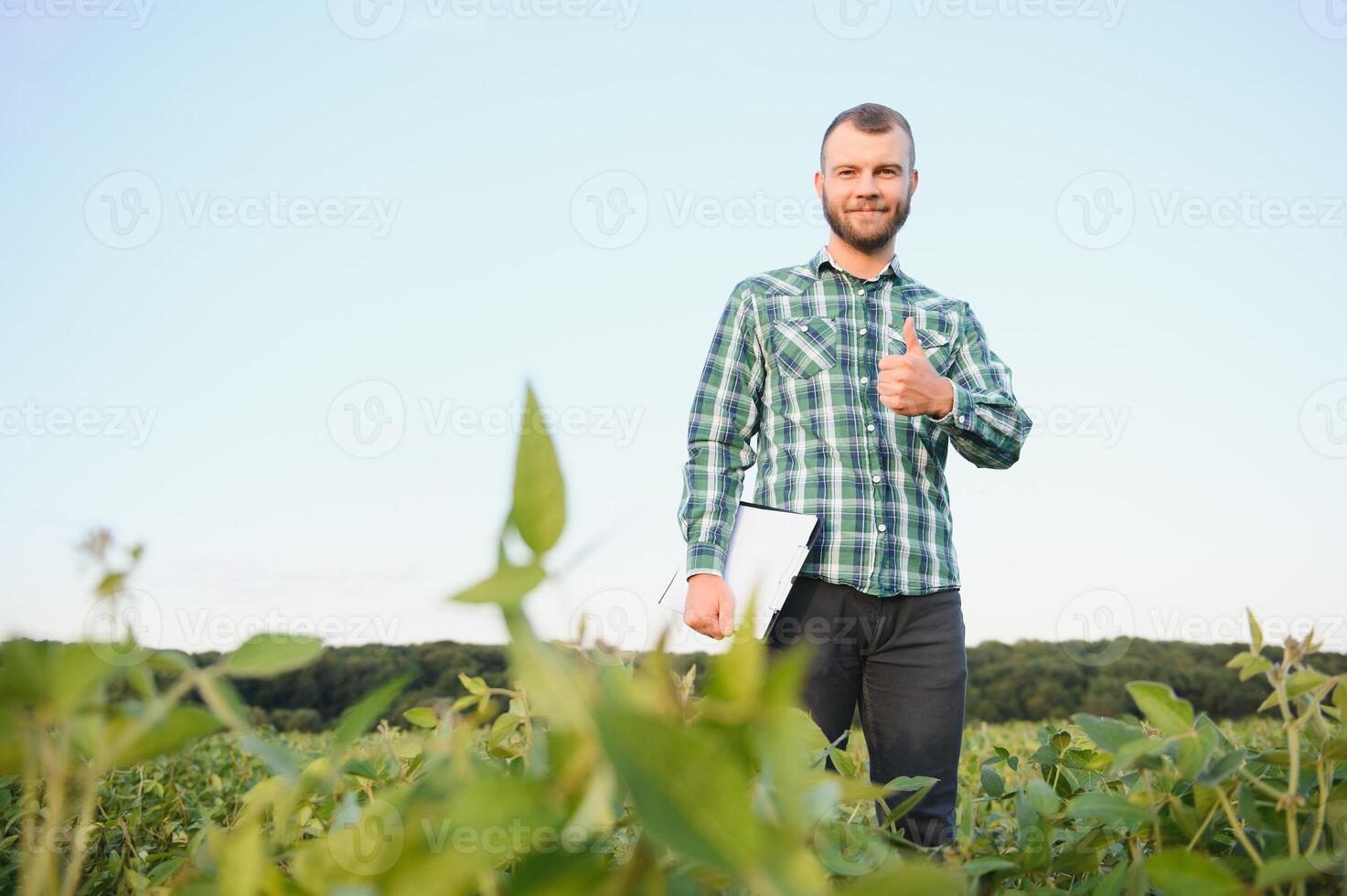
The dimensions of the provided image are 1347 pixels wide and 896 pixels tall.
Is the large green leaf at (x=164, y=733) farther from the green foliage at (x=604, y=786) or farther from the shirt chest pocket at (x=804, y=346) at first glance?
the shirt chest pocket at (x=804, y=346)

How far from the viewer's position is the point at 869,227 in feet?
9.96

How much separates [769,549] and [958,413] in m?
0.60

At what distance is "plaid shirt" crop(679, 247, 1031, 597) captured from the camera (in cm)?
271

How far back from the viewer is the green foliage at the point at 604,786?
0.30m

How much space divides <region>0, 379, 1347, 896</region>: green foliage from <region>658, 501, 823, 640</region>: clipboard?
1850 mm

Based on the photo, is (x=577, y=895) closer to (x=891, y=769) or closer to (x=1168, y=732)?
(x=1168, y=732)

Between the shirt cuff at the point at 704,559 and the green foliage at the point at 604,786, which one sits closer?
the green foliage at the point at 604,786

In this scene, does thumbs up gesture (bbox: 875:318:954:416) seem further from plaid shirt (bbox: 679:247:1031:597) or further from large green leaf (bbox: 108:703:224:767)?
large green leaf (bbox: 108:703:224:767)

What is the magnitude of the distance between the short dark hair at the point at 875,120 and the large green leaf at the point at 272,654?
289 centimetres

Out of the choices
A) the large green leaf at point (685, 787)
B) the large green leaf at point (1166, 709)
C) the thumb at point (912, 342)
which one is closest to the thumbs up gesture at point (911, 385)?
the thumb at point (912, 342)

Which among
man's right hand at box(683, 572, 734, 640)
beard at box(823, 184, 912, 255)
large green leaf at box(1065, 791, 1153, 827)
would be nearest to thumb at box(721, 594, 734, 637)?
man's right hand at box(683, 572, 734, 640)

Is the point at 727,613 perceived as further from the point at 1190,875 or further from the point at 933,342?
the point at 1190,875

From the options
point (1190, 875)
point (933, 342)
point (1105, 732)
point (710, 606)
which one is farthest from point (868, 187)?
point (1190, 875)

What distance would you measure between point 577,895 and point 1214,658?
12.3 metres
